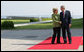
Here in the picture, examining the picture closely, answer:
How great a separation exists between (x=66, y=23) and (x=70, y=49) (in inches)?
66.6

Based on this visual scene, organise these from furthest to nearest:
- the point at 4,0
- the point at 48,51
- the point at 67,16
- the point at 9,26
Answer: the point at 9,26 < the point at 4,0 < the point at 67,16 < the point at 48,51

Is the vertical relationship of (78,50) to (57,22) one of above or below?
below

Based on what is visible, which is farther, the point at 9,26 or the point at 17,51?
the point at 9,26

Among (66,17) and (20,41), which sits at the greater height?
(66,17)

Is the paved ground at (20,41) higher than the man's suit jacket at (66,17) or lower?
lower

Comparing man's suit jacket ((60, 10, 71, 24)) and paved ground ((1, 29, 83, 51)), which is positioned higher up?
man's suit jacket ((60, 10, 71, 24))

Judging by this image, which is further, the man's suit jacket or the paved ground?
the man's suit jacket

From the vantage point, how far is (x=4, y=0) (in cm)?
2370

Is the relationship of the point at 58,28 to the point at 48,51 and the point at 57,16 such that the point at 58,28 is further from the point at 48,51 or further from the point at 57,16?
the point at 48,51

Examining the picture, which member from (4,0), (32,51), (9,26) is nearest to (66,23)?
(32,51)

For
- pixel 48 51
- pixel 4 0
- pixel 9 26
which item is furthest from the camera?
pixel 9 26

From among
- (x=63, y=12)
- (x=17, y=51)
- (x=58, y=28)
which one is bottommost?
(x=17, y=51)

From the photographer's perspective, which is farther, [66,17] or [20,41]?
[20,41]

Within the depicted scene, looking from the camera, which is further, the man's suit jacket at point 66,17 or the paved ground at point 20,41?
the man's suit jacket at point 66,17
